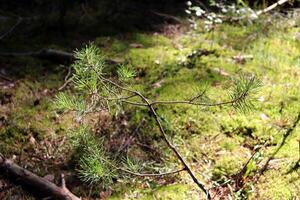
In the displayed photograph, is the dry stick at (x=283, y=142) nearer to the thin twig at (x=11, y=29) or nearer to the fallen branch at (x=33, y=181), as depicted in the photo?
the fallen branch at (x=33, y=181)

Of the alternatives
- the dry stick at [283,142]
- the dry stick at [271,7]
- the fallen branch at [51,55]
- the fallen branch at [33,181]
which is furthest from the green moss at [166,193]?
the dry stick at [271,7]

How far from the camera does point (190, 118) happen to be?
403 centimetres

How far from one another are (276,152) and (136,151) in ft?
4.13

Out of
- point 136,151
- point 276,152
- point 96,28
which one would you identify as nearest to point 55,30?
Answer: point 96,28

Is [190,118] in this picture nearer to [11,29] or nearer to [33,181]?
[33,181]

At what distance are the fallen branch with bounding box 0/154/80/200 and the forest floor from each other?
87 mm

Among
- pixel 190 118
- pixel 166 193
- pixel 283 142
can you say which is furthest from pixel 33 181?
pixel 283 142

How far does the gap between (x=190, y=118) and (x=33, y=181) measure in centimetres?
163

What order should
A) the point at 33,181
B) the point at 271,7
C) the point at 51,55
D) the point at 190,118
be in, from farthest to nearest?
the point at 271,7, the point at 51,55, the point at 190,118, the point at 33,181

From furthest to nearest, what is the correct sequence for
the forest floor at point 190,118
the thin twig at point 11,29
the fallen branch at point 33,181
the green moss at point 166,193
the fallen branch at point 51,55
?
the thin twig at point 11,29
the fallen branch at point 51,55
the forest floor at point 190,118
the green moss at point 166,193
the fallen branch at point 33,181

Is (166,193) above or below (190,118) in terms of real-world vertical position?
below

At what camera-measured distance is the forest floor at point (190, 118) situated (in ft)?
11.0

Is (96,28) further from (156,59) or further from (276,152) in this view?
(276,152)

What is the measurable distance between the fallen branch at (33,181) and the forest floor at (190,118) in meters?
0.09
